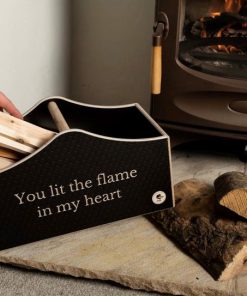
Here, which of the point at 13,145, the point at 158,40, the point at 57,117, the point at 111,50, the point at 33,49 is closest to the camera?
the point at 13,145

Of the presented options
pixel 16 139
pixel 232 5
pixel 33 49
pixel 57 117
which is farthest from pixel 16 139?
pixel 232 5

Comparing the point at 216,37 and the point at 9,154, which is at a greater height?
the point at 216,37

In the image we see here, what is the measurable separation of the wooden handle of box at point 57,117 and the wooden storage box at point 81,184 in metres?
0.07

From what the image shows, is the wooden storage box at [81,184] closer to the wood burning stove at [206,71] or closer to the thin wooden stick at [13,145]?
the thin wooden stick at [13,145]

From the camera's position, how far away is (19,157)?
32.6 inches

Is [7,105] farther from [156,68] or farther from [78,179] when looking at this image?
[156,68]

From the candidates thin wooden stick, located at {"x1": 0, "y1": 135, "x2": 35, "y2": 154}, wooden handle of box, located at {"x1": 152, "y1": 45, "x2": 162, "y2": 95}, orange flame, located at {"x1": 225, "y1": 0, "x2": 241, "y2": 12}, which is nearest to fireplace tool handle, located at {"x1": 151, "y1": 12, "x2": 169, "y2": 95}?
wooden handle of box, located at {"x1": 152, "y1": 45, "x2": 162, "y2": 95}

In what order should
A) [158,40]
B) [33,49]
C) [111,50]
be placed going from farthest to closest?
[111,50] < [33,49] < [158,40]

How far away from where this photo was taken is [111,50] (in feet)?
4.61

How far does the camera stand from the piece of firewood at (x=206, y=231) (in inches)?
31.1

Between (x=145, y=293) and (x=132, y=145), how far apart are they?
0.27 meters

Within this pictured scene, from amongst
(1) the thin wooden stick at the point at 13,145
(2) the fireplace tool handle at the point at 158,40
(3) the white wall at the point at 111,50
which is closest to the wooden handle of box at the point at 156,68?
(2) the fireplace tool handle at the point at 158,40

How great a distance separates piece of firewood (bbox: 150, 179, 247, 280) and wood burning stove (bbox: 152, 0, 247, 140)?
0.21 m

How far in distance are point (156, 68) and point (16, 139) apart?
1.38 ft
